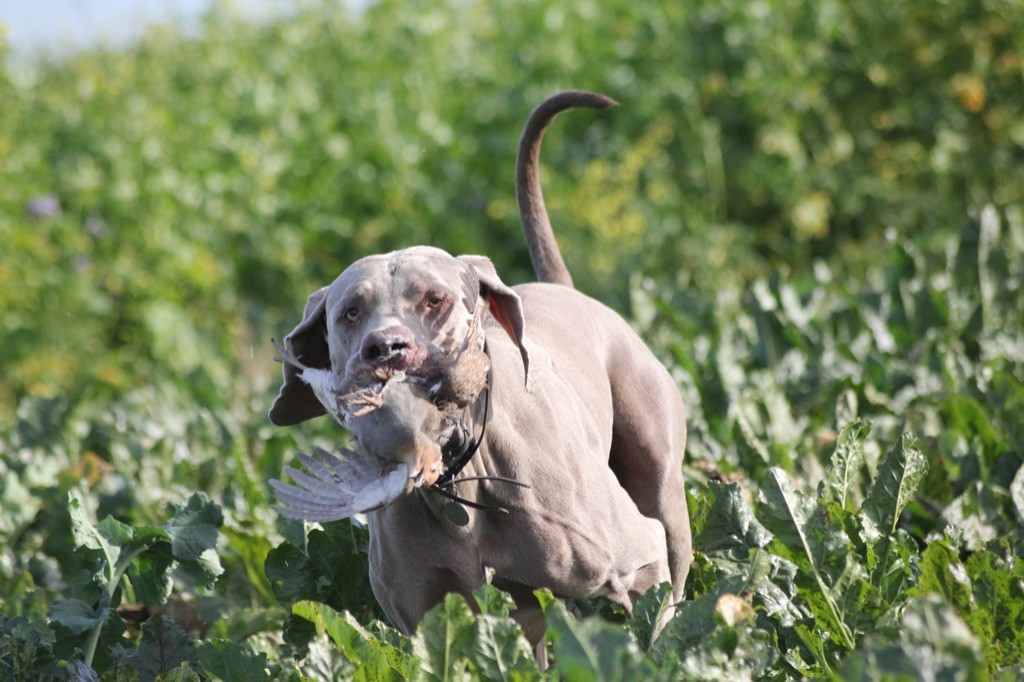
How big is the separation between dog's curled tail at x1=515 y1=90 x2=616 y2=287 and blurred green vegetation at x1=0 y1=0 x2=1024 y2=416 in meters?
3.76

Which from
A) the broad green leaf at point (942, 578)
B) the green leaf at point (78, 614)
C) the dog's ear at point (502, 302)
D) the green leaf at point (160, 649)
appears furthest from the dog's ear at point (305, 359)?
the broad green leaf at point (942, 578)

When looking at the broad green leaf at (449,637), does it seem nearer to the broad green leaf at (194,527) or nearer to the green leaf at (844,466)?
the broad green leaf at (194,527)

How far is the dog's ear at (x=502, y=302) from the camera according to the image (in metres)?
3.03

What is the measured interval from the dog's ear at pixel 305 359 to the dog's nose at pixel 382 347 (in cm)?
42

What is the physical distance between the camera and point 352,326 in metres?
2.78

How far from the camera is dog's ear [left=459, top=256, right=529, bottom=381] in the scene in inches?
119

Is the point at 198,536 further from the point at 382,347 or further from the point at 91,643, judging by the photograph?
the point at 382,347

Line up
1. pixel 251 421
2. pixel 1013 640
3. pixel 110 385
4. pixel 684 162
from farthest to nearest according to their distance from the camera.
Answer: pixel 684 162
pixel 110 385
pixel 251 421
pixel 1013 640

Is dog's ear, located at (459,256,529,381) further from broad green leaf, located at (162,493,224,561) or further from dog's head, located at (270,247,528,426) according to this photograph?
broad green leaf, located at (162,493,224,561)

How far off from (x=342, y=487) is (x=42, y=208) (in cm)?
659

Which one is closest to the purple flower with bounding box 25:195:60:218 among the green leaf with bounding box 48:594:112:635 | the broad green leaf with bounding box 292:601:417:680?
the green leaf with bounding box 48:594:112:635

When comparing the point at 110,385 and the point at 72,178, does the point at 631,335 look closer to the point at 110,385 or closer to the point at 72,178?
the point at 110,385

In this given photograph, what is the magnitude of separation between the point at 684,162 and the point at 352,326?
6.79 meters

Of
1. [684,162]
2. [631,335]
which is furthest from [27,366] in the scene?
[631,335]
